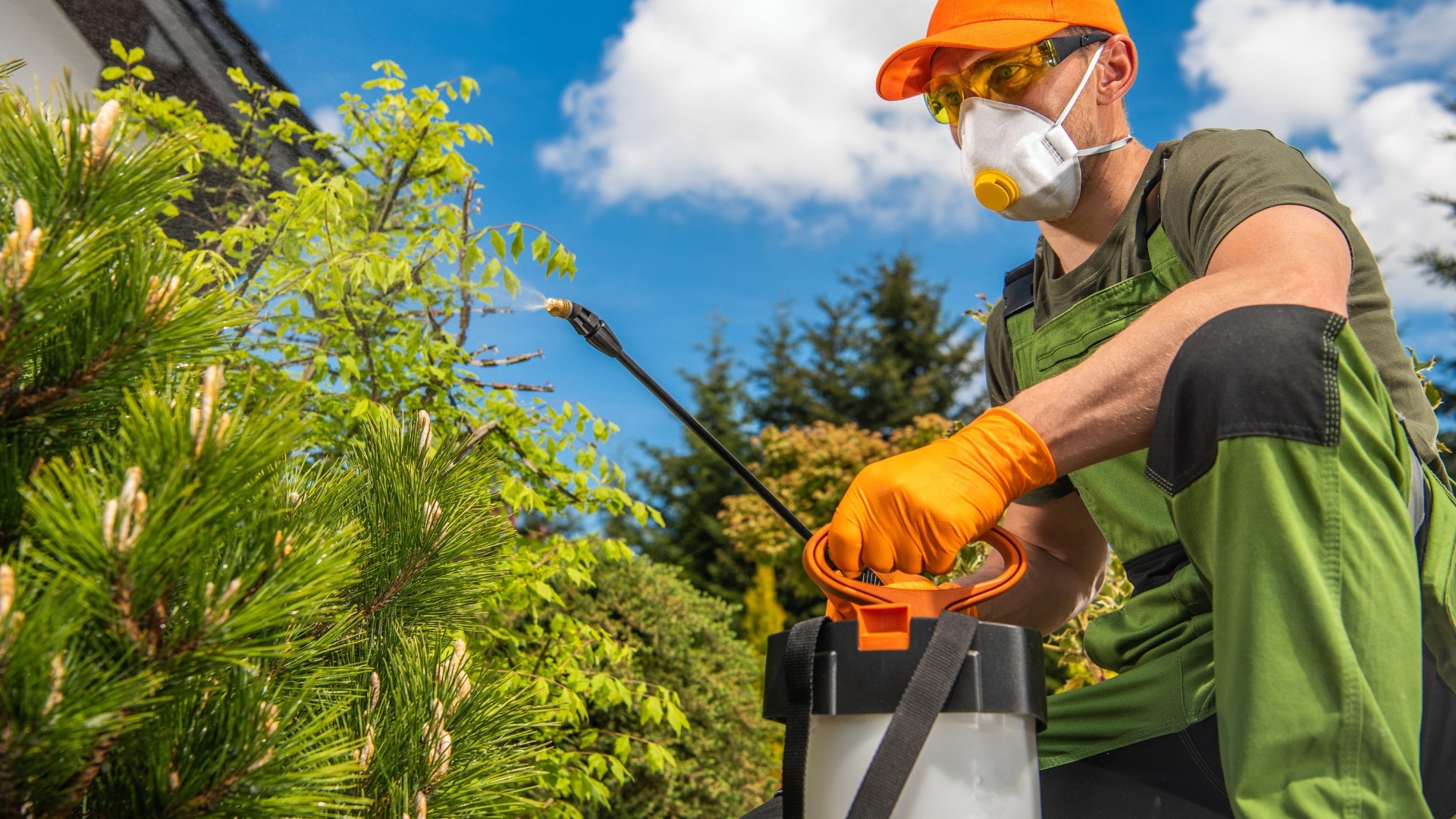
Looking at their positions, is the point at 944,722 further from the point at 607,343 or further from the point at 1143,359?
the point at 607,343

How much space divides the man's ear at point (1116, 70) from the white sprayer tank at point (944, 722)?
50.4 inches

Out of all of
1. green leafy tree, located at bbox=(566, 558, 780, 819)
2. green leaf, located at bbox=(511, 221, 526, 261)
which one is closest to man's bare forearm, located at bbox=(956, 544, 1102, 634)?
green leaf, located at bbox=(511, 221, 526, 261)

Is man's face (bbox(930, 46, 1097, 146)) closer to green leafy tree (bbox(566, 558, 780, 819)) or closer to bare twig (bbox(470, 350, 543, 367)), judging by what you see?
bare twig (bbox(470, 350, 543, 367))

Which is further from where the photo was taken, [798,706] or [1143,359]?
[1143,359]

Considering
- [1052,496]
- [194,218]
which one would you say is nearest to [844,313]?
[194,218]

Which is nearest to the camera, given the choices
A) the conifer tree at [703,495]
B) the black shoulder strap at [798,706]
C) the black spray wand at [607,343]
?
the black shoulder strap at [798,706]

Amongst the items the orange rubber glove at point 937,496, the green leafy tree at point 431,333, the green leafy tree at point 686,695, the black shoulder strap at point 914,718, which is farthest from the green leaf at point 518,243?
the black shoulder strap at point 914,718

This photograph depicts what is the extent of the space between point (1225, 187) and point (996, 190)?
0.52 m

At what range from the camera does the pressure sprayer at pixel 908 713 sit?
0.93m

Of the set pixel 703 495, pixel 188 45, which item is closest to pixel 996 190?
pixel 188 45

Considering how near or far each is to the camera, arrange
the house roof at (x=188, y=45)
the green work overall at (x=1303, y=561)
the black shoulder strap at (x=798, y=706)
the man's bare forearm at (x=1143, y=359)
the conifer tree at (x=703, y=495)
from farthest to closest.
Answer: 1. the conifer tree at (x=703, y=495)
2. the house roof at (x=188, y=45)
3. the man's bare forearm at (x=1143, y=359)
4. the black shoulder strap at (x=798, y=706)
5. the green work overall at (x=1303, y=561)

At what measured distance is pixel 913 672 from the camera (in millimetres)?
952

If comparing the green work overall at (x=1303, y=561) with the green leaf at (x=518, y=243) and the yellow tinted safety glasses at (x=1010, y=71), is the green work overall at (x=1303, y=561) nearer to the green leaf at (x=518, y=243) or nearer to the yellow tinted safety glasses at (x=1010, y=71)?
the yellow tinted safety glasses at (x=1010, y=71)

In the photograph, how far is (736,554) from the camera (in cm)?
1434
